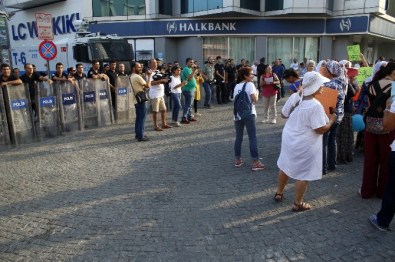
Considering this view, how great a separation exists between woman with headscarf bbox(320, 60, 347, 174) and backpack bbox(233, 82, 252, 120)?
122 cm

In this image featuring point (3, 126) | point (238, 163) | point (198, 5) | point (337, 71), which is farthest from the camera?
point (198, 5)

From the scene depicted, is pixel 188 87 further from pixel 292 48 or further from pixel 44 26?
pixel 292 48

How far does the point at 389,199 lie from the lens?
3.85 m

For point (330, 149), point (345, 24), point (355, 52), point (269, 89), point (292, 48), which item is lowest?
point (330, 149)

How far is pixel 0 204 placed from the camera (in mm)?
4984

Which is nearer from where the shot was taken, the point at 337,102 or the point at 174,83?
the point at 337,102

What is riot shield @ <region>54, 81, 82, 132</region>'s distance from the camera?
9055 millimetres

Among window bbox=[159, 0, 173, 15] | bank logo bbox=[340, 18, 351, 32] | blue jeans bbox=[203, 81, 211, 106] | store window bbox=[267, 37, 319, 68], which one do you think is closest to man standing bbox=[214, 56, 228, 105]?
blue jeans bbox=[203, 81, 211, 106]

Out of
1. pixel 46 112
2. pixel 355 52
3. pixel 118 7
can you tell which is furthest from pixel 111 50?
pixel 118 7

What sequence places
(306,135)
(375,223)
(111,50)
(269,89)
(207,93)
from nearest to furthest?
(375,223) → (306,135) → (269,89) → (207,93) → (111,50)

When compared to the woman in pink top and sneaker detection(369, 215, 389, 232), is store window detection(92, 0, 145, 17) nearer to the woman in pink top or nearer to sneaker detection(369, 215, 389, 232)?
the woman in pink top

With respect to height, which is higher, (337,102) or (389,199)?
(337,102)

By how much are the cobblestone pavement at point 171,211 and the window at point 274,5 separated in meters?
17.8

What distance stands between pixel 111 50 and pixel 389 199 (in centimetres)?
1292
